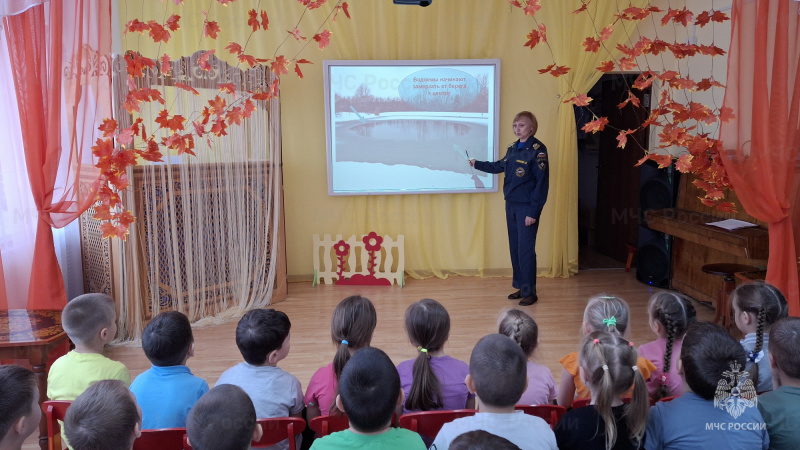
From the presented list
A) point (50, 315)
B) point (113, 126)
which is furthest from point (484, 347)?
point (113, 126)

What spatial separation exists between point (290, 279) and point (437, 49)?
2402mm

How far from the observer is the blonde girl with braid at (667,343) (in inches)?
89.6

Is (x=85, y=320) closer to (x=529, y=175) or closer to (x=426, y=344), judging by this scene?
(x=426, y=344)

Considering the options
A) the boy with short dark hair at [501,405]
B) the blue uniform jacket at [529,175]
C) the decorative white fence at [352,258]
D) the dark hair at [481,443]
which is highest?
the blue uniform jacket at [529,175]

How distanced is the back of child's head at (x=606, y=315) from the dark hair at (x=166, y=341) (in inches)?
55.3

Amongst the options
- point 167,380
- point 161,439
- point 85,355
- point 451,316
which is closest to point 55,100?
point 85,355

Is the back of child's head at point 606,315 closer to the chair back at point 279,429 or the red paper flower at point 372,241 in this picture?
the chair back at point 279,429

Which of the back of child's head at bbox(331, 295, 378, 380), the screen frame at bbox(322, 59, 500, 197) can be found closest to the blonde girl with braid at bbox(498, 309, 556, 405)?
the back of child's head at bbox(331, 295, 378, 380)

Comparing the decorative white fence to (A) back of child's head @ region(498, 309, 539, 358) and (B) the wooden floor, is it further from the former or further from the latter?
(A) back of child's head @ region(498, 309, 539, 358)

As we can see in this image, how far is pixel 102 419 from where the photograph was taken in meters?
1.51

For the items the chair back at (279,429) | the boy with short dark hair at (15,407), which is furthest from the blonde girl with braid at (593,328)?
the boy with short dark hair at (15,407)

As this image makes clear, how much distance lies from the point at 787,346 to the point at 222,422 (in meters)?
1.66

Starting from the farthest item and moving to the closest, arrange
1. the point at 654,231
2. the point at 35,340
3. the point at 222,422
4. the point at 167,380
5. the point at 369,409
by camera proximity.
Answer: the point at 654,231 → the point at 35,340 → the point at 167,380 → the point at 369,409 → the point at 222,422

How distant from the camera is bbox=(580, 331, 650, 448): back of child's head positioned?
1.71 meters
